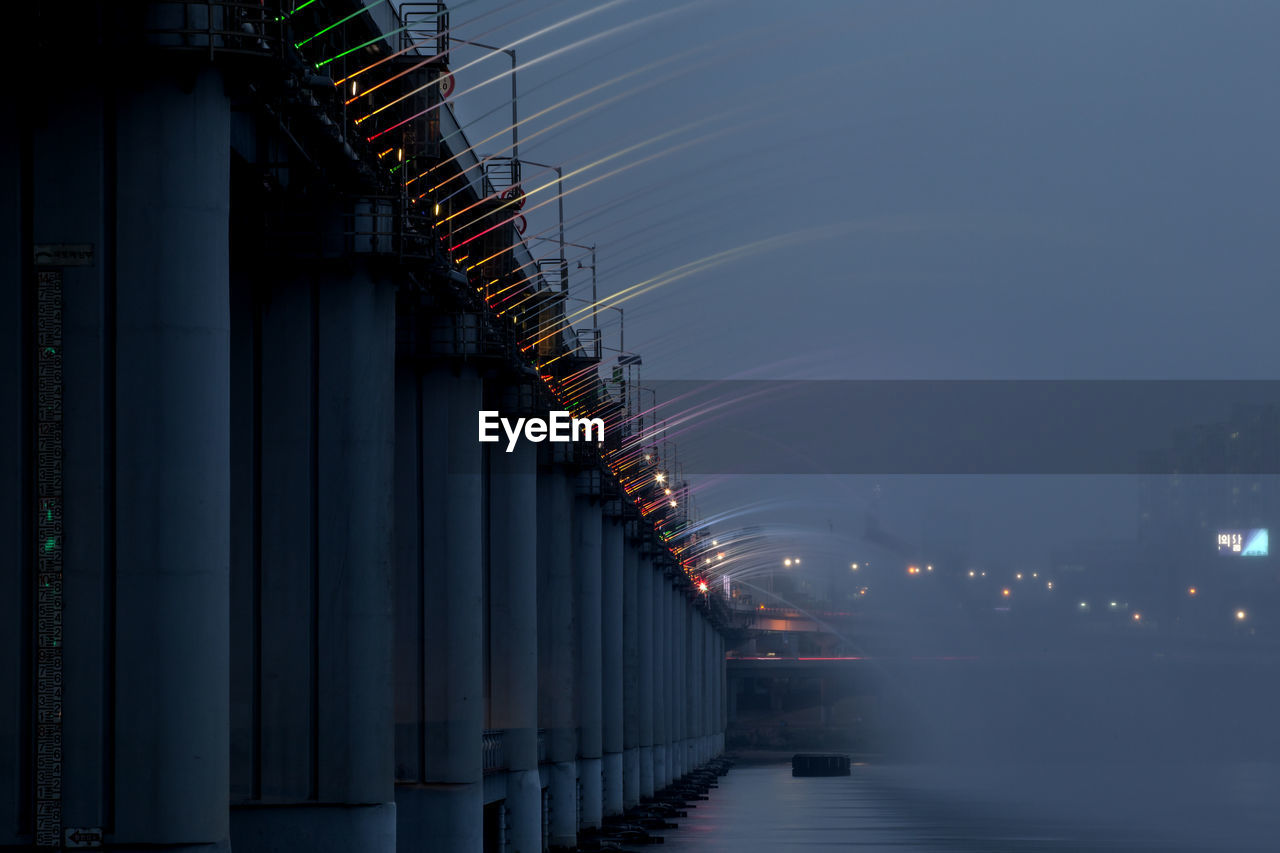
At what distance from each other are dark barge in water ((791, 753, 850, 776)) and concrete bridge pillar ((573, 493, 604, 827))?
97.3 metres

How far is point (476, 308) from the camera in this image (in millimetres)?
48406

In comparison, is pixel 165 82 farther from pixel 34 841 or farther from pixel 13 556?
pixel 34 841

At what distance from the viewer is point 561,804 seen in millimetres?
69000

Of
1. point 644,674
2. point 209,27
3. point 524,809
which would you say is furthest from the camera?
point 644,674

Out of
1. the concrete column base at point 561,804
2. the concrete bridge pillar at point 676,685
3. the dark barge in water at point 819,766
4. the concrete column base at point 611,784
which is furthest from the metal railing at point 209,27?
the dark barge in water at point 819,766

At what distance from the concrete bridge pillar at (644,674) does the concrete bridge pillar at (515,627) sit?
40.2m

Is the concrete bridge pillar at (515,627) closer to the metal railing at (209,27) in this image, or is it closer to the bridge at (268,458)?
the bridge at (268,458)

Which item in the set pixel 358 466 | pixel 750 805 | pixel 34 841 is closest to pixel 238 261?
pixel 358 466

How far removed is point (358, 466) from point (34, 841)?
14.2 meters

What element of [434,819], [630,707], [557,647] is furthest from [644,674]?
[434,819]

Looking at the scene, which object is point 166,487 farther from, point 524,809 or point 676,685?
point 676,685

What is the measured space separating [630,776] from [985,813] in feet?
107

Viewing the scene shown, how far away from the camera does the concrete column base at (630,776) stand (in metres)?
97.9

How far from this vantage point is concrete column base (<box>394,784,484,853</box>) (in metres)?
46.1
